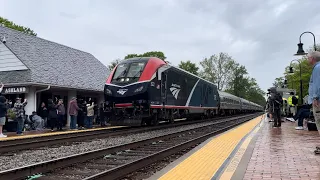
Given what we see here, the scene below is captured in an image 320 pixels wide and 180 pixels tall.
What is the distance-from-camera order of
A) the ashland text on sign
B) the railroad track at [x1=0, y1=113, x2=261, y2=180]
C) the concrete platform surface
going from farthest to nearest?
the ashland text on sign, the railroad track at [x1=0, y1=113, x2=261, y2=180], the concrete platform surface

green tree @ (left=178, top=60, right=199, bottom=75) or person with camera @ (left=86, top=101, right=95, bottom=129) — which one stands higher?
green tree @ (left=178, top=60, right=199, bottom=75)

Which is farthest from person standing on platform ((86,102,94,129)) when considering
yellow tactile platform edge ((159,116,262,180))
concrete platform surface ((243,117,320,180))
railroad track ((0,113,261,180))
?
concrete platform surface ((243,117,320,180))

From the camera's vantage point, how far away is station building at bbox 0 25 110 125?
1822 cm

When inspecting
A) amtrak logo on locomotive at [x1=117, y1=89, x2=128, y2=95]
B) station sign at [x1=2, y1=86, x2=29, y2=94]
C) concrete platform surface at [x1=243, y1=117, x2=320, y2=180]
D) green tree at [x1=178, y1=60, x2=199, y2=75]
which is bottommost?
concrete platform surface at [x1=243, y1=117, x2=320, y2=180]

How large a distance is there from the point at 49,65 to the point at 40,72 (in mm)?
2079

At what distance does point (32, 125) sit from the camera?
16.5m

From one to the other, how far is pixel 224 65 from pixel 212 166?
257 feet

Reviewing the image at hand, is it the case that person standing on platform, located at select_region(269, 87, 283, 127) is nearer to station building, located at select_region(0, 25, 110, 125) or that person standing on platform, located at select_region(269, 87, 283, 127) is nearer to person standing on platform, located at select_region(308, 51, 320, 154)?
person standing on platform, located at select_region(308, 51, 320, 154)

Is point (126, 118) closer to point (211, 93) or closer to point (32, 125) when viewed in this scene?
point (32, 125)

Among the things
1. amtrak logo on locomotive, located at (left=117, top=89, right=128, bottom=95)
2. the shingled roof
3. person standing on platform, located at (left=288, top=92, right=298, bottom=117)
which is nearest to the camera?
amtrak logo on locomotive, located at (left=117, top=89, right=128, bottom=95)

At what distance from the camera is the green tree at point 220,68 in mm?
81562

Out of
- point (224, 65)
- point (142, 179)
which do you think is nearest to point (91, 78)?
point (142, 179)

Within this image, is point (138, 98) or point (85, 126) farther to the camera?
point (85, 126)

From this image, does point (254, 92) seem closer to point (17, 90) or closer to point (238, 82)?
point (238, 82)
